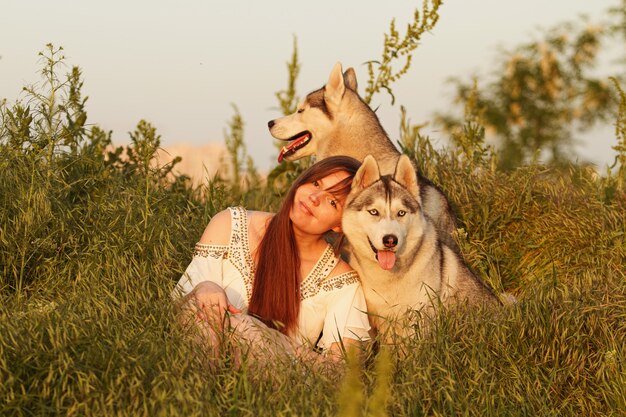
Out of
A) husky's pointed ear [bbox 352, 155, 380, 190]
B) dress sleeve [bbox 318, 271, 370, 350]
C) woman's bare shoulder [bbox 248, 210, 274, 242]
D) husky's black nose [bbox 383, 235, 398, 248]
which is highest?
husky's pointed ear [bbox 352, 155, 380, 190]

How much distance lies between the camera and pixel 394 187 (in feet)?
17.2

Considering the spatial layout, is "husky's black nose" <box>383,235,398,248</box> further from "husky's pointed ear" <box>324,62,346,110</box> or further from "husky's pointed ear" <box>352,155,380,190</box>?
"husky's pointed ear" <box>324,62,346,110</box>

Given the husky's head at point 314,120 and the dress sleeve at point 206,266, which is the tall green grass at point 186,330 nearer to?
the dress sleeve at point 206,266

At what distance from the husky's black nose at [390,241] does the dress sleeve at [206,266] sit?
1.05m

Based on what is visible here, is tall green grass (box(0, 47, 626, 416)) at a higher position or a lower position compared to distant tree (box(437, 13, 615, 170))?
lower

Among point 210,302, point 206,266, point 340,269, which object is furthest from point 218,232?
point 340,269

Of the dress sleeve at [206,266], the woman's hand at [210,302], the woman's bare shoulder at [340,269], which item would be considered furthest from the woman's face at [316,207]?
the woman's hand at [210,302]

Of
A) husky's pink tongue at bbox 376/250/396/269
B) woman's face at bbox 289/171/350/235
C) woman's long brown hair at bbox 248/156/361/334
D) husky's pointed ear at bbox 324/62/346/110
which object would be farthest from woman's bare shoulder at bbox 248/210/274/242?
husky's pointed ear at bbox 324/62/346/110

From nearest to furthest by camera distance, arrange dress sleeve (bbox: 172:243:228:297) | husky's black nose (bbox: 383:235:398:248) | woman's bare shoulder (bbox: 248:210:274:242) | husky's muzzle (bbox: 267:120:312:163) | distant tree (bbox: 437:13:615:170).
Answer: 1. husky's black nose (bbox: 383:235:398:248)
2. dress sleeve (bbox: 172:243:228:297)
3. woman's bare shoulder (bbox: 248:210:274:242)
4. husky's muzzle (bbox: 267:120:312:163)
5. distant tree (bbox: 437:13:615:170)

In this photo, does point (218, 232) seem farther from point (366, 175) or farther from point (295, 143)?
point (295, 143)

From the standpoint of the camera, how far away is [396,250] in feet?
16.6

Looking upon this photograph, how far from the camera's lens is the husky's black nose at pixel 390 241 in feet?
16.2

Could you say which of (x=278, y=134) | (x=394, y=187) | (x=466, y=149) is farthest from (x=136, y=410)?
(x=466, y=149)

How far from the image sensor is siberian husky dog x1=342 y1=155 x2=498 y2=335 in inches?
200
